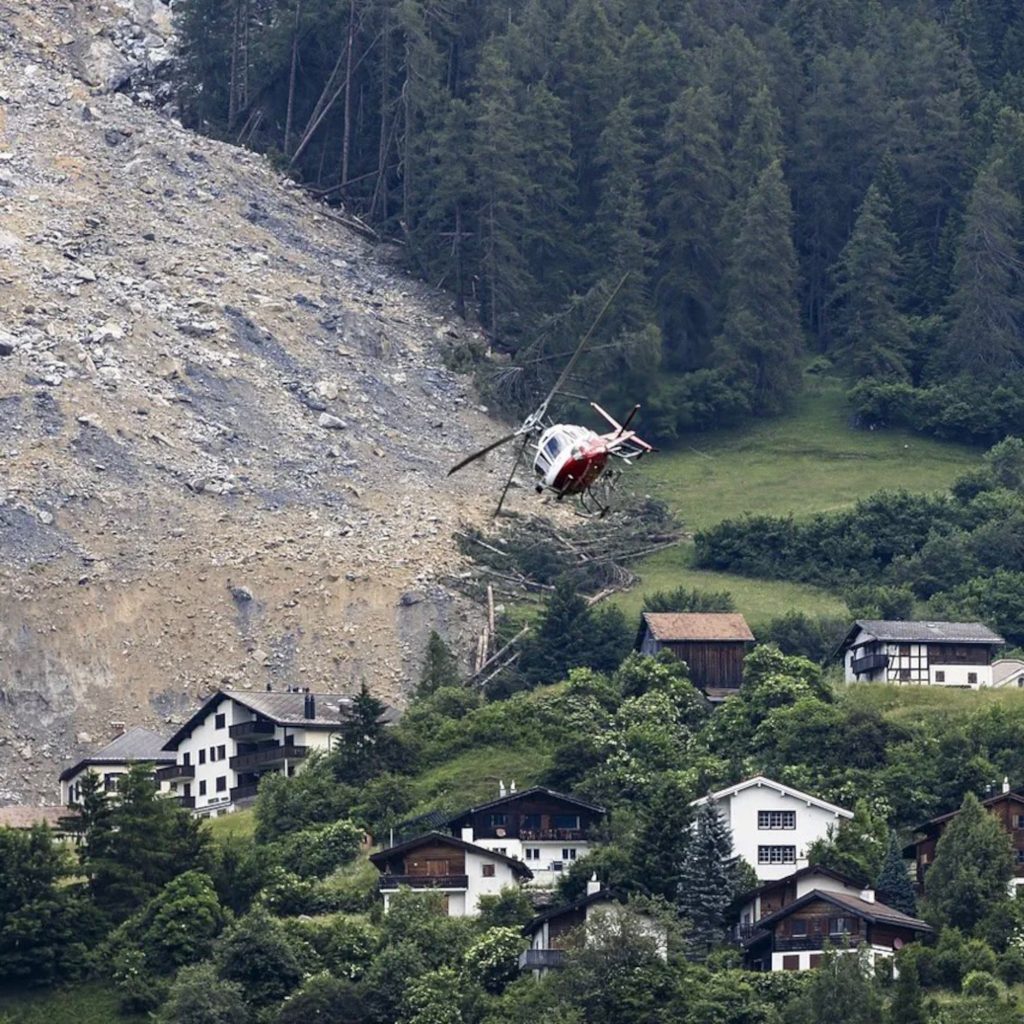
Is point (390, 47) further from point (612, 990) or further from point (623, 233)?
point (612, 990)

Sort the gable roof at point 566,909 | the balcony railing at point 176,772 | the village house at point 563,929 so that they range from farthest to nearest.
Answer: the balcony railing at point 176,772 < the gable roof at point 566,909 < the village house at point 563,929

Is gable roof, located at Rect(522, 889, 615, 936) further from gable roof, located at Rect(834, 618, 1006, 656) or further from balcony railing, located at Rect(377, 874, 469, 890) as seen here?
gable roof, located at Rect(834, 618, 1006, 656)

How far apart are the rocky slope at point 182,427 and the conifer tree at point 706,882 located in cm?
2187

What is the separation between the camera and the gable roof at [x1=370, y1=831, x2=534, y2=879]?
87062 millimetres

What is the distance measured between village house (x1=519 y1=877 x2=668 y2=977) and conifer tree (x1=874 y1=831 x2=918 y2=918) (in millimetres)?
6324

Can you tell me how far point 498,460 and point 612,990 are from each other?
44.4 meters

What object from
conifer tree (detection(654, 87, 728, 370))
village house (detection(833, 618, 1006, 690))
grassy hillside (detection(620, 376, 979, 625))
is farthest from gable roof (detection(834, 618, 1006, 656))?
conifer tree (detection(654, 87, 728, 370))

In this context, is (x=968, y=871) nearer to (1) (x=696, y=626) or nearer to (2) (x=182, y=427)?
(1) (x=696, y=626)

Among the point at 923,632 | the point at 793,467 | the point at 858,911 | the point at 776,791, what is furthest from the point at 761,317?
the point at 858,911

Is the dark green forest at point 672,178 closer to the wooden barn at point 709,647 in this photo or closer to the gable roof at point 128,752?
the wooden barn at point 709,647

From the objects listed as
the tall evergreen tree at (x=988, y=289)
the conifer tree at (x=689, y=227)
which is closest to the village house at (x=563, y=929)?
the conifer tree at (x=689, y=227)

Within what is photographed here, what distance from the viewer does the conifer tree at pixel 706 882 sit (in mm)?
82938

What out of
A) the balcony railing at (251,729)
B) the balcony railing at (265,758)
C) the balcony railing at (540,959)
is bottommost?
the balcony railing at (540,959)

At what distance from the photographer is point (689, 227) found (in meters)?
132
